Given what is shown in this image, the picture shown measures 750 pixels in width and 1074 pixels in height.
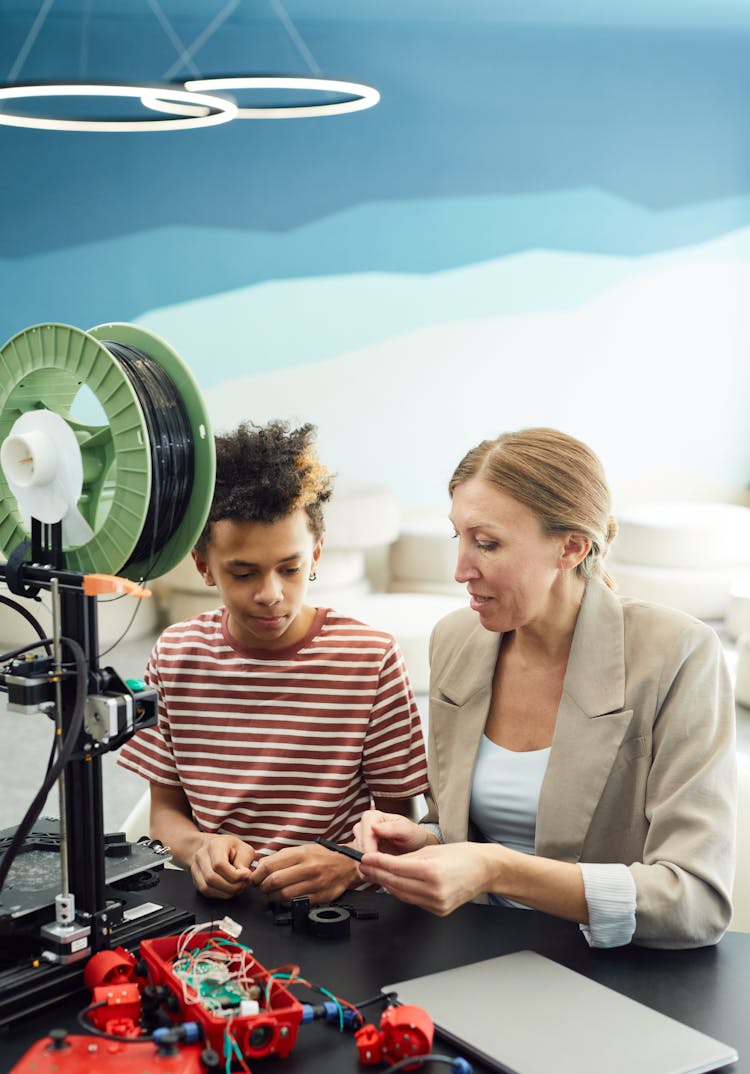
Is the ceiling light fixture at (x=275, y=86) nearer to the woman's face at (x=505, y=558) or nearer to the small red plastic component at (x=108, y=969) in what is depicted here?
the woman's face at (x=505, y=558)

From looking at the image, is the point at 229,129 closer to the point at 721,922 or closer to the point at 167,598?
the point at 167,598

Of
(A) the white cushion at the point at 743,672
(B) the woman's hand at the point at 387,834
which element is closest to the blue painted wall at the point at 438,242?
(A) the white cushion at the point at 743,672

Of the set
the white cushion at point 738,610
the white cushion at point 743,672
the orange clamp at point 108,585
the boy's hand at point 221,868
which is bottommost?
the white cushion at point 743,672

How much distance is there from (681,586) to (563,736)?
490 centimetres

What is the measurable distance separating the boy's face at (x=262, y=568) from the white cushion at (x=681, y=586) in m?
4.68

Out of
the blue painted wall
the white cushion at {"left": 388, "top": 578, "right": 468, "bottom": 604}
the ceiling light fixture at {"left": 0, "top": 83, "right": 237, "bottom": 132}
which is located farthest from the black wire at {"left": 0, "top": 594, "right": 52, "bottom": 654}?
the blue painted wall

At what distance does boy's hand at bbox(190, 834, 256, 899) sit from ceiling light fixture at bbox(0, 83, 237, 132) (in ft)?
8.55

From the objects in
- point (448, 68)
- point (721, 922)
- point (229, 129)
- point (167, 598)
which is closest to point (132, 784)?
point (167, 598)

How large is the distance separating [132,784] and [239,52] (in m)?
4.54

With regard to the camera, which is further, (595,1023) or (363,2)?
(363,2)

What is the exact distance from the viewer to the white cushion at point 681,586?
249 inches

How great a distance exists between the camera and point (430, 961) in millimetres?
1295

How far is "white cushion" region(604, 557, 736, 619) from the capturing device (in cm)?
632

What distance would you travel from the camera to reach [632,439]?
719 centimetres
